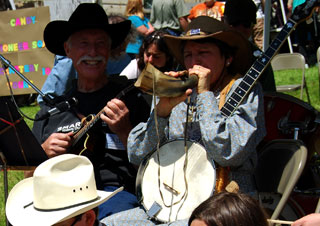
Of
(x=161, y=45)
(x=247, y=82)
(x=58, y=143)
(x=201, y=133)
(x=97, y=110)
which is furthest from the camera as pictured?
(x=161, y=45)

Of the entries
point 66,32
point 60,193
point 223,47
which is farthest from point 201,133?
point 66,32

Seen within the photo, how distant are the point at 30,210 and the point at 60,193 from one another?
0.21 metres

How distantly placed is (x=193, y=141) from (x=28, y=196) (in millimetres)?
893

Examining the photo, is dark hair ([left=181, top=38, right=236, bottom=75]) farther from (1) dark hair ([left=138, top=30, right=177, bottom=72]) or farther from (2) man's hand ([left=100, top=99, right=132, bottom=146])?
(1) dark hair ([left=138, top=30, right=177, bottom=72])

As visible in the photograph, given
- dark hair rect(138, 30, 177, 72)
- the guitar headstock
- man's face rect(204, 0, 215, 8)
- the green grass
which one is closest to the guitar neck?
the guitar headstock

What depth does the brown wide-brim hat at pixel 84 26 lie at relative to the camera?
A: 3.34 metres

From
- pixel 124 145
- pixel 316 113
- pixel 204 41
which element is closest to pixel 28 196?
pixel 124 145

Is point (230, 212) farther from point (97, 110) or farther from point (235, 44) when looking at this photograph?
point (97, 110)

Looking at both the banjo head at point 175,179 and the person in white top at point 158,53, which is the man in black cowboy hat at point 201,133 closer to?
the banjo head at point 175,179

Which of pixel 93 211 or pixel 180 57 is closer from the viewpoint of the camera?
pixel 93 211

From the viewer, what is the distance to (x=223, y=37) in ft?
9.07

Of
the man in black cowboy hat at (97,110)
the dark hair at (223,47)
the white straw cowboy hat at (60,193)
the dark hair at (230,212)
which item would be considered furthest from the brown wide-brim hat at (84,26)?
the dark hair at (230,212)

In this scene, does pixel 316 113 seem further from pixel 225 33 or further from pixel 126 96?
pixel 126 96

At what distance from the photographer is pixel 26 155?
2662 millimetres
